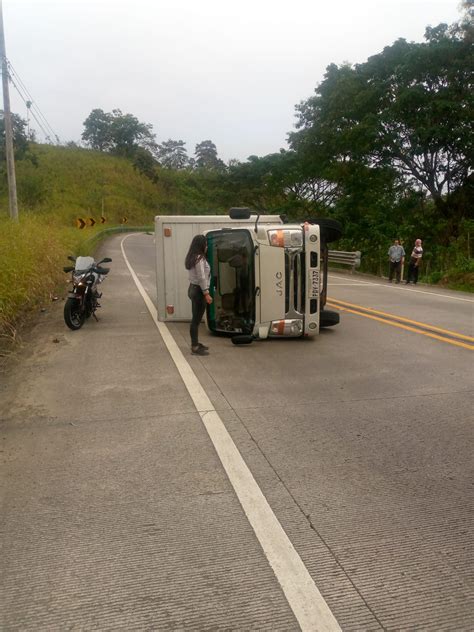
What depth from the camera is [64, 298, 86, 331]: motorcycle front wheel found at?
9.29 metres

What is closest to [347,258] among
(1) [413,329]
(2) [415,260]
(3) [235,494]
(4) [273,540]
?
(2) [415,260]

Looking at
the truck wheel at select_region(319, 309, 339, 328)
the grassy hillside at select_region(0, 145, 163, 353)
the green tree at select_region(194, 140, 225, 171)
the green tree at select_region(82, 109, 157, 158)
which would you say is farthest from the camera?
the green tree at select_region(194, 140, 225, 171)

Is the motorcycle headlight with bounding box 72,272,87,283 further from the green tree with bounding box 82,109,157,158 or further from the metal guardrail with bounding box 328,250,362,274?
the green tree with bounding box 82,109,157,158

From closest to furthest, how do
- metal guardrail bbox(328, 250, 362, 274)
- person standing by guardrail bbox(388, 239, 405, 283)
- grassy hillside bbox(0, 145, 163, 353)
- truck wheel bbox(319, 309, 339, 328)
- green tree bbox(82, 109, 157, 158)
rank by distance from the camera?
truck wheel bbox(319, 309, 339, 328) → grassy hillside bbox(0, 145, 163, 353) → person standing by guardrail bbox(388, 239, 405, 283) → metal guardrail bbox(328, 250, 362, 274) → green tree bbox(82, 109, 157, 158)

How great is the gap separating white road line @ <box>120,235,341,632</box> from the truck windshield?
336 centimetres

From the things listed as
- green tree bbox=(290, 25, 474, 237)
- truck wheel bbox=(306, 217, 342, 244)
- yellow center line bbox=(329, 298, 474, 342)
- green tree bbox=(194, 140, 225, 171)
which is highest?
green tree bbox=(194, 140, 225, 171)

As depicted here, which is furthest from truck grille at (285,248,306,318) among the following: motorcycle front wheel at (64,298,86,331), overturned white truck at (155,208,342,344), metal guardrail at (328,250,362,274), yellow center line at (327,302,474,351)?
metal guardrail at (328,250,362,274)

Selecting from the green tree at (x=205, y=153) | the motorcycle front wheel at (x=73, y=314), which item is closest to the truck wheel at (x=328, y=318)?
the motorcycle front wheel at (x=73, y=314)

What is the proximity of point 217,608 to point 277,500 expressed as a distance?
1049 millimetres

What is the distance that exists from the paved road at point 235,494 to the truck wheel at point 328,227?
2.54 metres

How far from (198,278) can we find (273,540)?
4842 mm

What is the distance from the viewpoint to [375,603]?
8.37 ft

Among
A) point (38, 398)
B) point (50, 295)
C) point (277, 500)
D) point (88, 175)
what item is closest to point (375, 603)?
point (277, 500)

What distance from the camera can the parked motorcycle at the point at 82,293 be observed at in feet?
30.6
